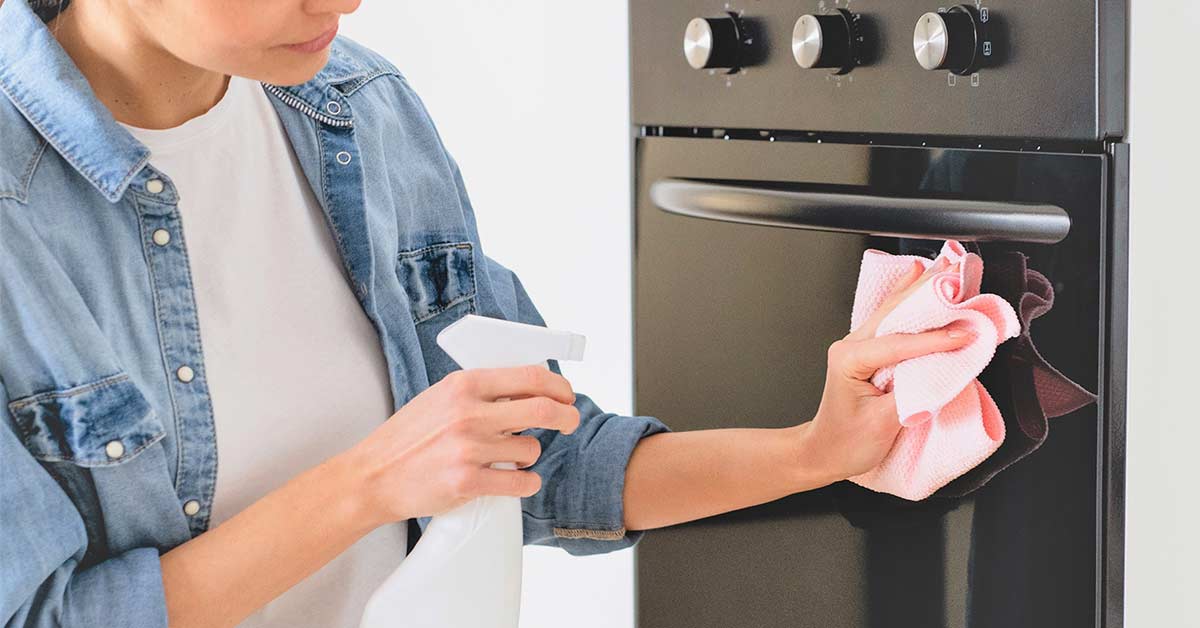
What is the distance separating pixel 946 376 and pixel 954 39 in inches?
7.8

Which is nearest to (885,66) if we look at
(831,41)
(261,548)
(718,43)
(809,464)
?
(831,41)

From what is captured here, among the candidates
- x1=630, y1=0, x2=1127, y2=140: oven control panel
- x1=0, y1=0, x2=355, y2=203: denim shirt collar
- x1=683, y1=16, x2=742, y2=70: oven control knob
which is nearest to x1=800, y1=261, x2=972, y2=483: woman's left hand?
x1=630, y1=0, x2=1127, y2=140: oven control panel

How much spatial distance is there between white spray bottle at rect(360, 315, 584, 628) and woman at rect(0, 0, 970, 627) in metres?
0.02

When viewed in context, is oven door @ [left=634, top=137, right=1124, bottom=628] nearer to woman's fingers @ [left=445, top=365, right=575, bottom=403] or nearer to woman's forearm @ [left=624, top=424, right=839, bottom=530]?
woman's forearm @ [left=624, top=424, right=839, bottom=530]

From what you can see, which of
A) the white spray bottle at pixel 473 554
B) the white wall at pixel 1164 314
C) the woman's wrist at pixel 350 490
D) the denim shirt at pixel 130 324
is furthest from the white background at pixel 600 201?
the woman's wrist at pixel 350 490

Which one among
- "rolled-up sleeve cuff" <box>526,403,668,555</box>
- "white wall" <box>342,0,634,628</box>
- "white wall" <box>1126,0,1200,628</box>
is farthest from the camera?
"white wall" <box>342,0,634,628</box>

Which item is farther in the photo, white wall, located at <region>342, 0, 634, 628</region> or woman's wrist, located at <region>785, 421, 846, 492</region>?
white wall, located at <region>342, 0, 634, 628</region>

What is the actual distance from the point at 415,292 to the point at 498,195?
40 centimetres

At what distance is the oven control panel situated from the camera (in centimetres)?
70

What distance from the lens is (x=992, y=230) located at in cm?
72

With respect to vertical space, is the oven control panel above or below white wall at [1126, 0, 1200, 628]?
above

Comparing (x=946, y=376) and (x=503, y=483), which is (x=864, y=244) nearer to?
(x=946, y=376)

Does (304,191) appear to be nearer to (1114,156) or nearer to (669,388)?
(669,388)

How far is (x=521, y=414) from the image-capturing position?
0.80m
